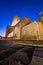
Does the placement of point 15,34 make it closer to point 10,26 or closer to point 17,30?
point 17,30

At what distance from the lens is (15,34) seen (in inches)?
324

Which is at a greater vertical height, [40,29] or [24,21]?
[24,21]

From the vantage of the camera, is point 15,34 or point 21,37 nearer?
point 21,37

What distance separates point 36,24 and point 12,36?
1.92 metres

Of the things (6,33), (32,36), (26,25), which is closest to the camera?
(32,36)

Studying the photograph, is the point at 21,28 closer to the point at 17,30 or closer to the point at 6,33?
the point at 17,30

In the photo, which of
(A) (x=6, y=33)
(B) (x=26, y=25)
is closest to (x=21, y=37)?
(B) (x=26, y=25)

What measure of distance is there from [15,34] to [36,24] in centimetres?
167

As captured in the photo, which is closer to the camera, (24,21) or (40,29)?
(40,29)

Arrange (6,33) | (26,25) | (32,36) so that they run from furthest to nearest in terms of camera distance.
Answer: (6,33)
(26,25)
(32,36)

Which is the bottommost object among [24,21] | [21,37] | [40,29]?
[21,37]

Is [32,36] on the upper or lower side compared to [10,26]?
lower

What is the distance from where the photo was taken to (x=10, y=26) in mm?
9688

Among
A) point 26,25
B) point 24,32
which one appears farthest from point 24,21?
point 24,32
